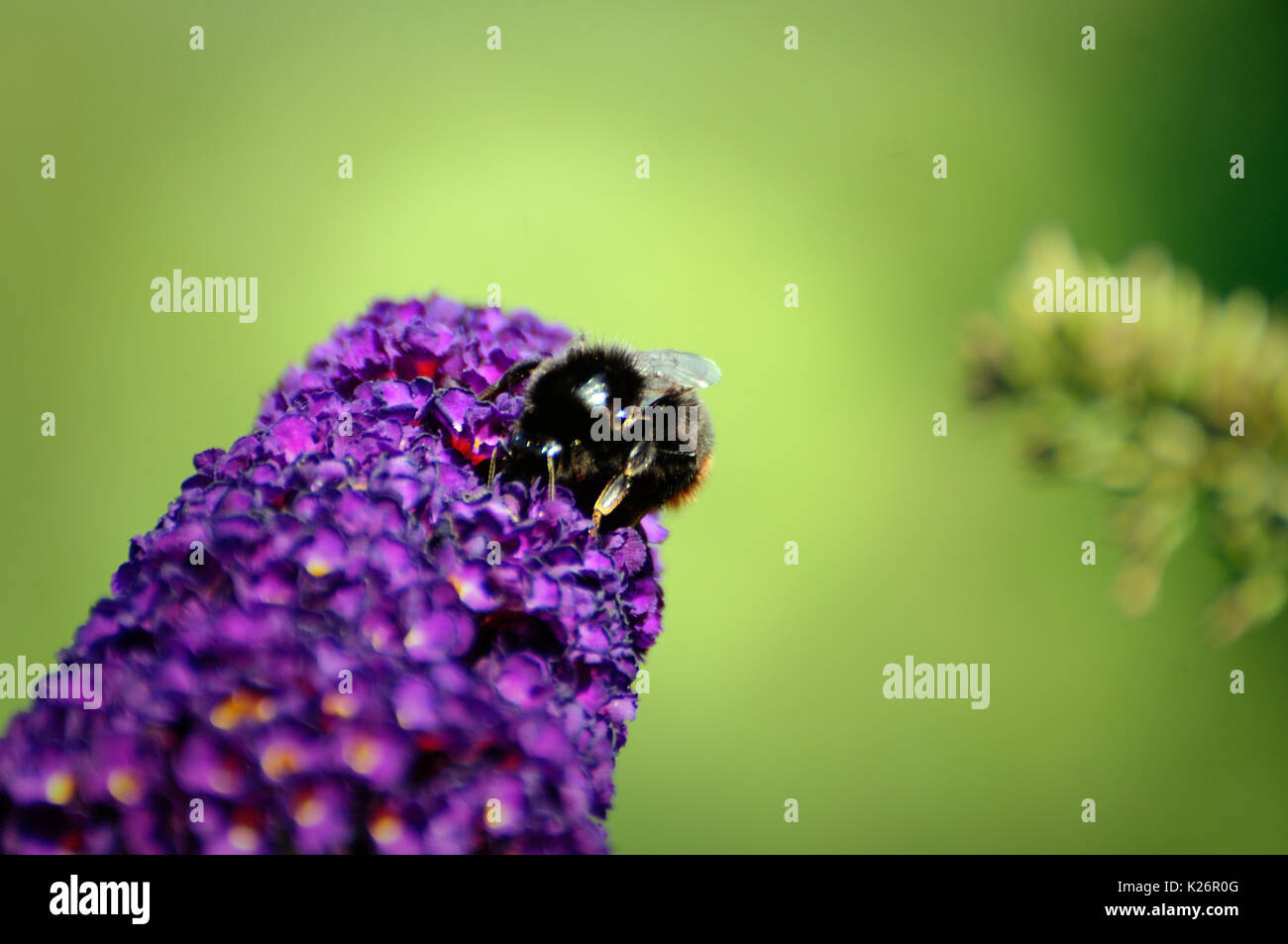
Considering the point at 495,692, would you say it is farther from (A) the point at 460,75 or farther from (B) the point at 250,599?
(A) the point at 460,75
